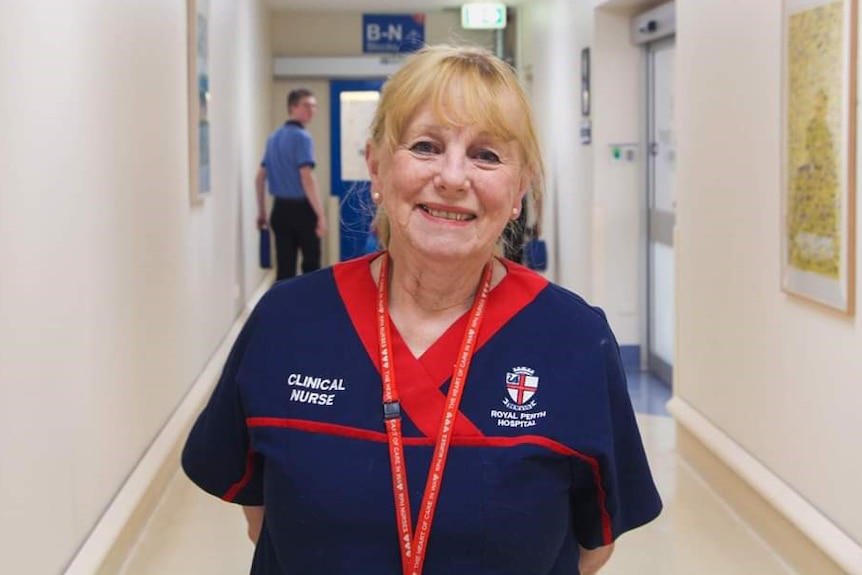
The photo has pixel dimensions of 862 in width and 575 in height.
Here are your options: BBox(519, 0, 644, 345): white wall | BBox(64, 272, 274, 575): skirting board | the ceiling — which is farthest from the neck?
the ceiling

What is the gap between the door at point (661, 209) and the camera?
7.47 metres

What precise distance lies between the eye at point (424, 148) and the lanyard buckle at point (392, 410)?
1.14 feet

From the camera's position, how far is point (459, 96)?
1639 mm

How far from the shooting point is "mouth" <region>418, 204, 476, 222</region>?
5.51 ft

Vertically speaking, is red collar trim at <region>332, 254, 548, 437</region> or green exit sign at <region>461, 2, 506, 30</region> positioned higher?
green exit sign at <region>461, 2, 506, 30</region>

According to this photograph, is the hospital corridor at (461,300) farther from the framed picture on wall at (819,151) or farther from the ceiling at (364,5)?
the ceiling at (364,5)

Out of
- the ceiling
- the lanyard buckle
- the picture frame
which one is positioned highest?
the ceiling

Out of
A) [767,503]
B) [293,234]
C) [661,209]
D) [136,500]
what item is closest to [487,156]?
[136,500]

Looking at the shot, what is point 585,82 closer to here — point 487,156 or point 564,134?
point 564,134

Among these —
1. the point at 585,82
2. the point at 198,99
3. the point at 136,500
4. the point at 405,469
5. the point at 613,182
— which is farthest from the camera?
the point at 585,82

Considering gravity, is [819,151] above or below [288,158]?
below

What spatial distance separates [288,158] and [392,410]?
835cm

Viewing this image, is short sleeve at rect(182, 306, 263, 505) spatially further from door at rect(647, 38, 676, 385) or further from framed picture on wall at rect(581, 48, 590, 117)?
framed picture on wall at rect(581, 48, 590, 117)

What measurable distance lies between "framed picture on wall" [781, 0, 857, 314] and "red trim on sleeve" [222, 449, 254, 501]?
90.2 inches
